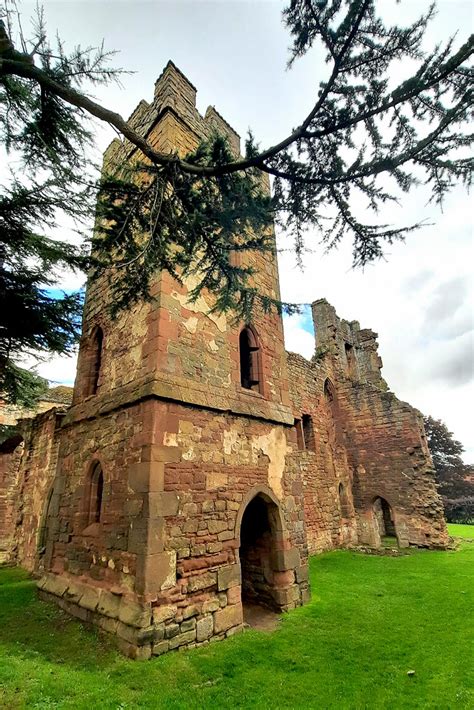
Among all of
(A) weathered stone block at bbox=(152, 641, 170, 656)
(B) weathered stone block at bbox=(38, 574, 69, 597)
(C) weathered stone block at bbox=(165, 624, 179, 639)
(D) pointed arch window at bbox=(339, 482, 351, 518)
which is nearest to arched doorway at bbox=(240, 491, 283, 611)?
(C) weathered stone block at bbox=(165, 624, 179, 639)

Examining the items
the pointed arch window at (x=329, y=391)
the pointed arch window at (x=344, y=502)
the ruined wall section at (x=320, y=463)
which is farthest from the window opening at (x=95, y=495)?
the pointed arch window at (x=329, y=391)

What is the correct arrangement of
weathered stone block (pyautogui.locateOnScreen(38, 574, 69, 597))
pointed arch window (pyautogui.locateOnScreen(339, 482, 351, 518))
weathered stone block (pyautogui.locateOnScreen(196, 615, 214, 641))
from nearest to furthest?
weathered stone block (pyautogui.locateOnScreen(196, 615, 214, 641)) → weathered stone block (pyautogui.locateOnScreen(38, 574, 69, 597)) → pointed arch window (pyautogui.locateOnScreen(339, 482, 351, 518))

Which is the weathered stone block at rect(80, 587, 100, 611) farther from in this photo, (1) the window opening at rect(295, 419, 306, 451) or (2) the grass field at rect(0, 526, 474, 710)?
(1) the window opening at rect(295, 419, 306, 451)

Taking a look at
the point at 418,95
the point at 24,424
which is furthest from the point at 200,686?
the point at 24,424

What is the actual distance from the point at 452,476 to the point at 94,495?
96.6ft

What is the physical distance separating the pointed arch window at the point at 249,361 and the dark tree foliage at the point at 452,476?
24998 mm

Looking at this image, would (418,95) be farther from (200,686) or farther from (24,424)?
(24,424)

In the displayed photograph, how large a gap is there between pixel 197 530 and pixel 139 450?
1.57 m

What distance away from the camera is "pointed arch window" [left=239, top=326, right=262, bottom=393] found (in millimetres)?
8398

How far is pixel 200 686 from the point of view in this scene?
171 inches

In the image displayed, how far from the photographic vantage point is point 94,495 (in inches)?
270

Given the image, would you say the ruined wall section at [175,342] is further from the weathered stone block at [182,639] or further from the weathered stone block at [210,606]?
the weathered stone block at [182,639]

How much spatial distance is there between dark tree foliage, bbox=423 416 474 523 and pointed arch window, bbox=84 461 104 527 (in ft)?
89.7

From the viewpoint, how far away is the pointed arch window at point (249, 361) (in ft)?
27.6
